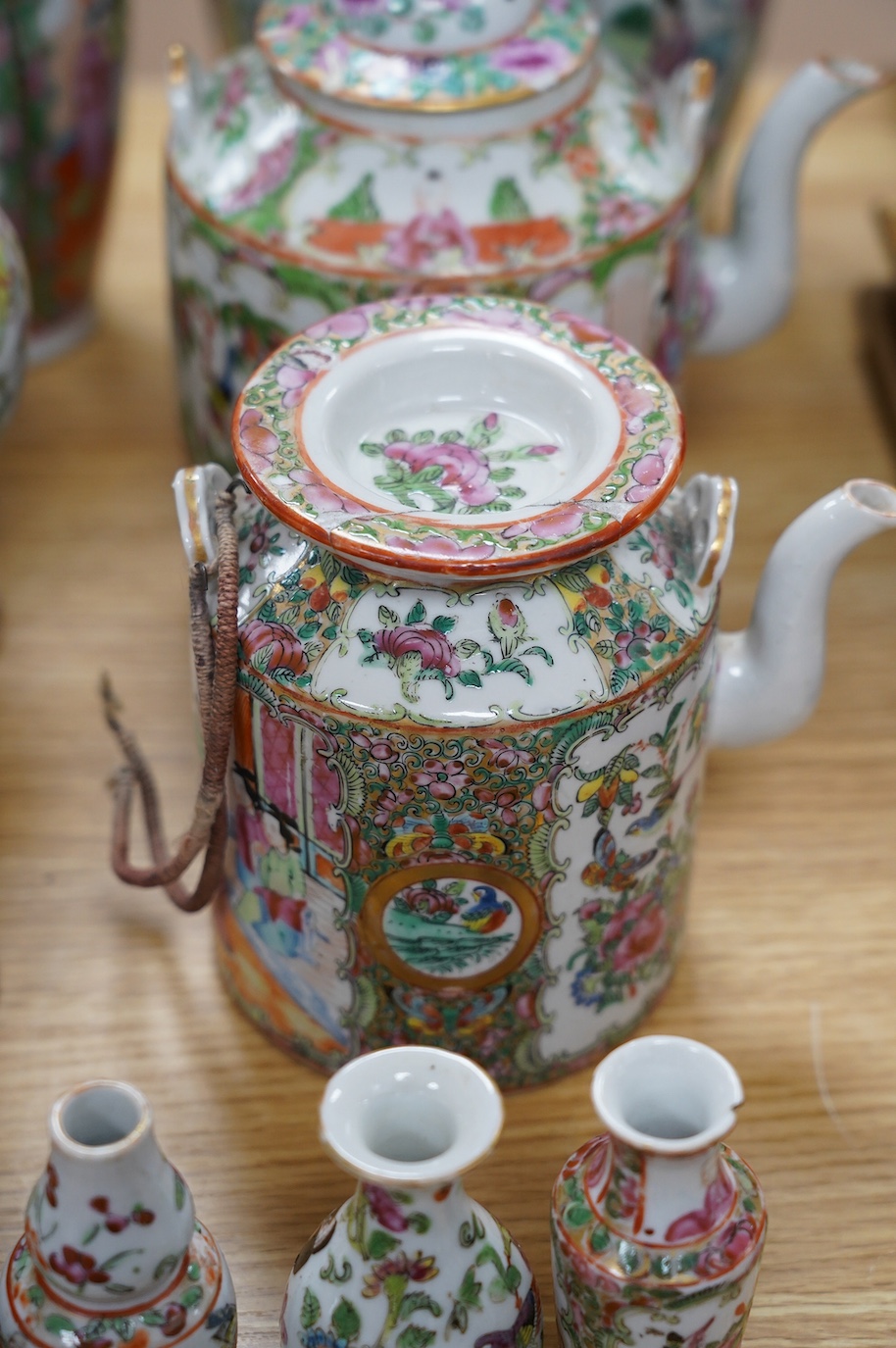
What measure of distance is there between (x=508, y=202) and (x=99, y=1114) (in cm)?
60

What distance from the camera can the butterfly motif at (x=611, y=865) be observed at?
32.3 inches

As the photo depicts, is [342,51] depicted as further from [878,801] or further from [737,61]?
[878,801]

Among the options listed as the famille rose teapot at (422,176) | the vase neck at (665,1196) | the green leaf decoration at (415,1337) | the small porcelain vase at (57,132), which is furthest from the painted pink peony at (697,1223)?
the small porcelain vase at (57,132)

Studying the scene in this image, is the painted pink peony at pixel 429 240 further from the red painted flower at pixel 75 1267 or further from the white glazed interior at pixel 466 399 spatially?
the red painted flower at pixel 75 1267

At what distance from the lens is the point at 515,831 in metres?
0.79

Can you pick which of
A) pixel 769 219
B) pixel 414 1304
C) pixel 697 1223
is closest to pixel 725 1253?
pixel 697 1223

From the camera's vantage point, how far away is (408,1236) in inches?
26.8

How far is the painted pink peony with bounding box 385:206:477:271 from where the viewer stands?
1.03 m

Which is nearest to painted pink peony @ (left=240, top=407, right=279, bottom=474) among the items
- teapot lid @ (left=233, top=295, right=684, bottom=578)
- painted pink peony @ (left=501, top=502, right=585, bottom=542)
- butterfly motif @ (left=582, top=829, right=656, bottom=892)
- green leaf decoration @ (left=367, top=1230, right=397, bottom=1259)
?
teapot lid @ (left=233, top=295, right=684, bottom=578)

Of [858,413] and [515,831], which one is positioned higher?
[515,831]

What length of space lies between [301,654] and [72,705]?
0.40 metres

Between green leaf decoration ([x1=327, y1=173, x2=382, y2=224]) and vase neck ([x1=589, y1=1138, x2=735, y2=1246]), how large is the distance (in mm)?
576

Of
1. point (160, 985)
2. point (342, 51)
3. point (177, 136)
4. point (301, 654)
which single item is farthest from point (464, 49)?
point (160, 985)

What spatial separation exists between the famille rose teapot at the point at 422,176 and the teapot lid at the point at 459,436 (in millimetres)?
127
